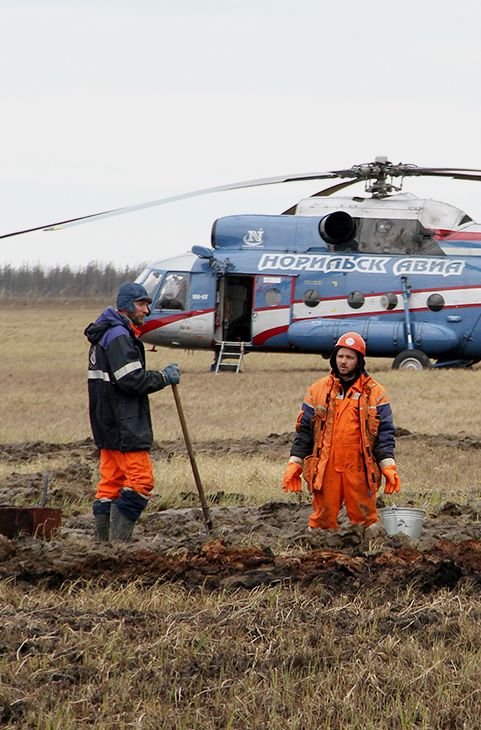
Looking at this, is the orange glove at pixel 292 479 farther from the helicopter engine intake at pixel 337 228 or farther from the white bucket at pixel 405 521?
the helicopter engine intake at pixel 337 228

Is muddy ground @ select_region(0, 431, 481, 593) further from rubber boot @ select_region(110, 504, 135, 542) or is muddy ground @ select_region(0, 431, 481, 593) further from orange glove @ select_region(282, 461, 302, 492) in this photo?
orange glove @ select_region(282, 461, 302, 492)

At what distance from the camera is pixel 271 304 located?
2619 cm

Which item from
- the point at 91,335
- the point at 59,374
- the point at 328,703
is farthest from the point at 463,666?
the point at 59,374

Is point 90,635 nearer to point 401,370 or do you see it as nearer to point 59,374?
point 401,370

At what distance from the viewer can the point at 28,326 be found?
2226 inches

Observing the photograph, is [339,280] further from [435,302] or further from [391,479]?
[391,479]

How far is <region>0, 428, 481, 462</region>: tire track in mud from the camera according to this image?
1609cm

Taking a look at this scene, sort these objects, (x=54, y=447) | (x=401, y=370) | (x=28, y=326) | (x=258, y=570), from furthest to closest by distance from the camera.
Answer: (x=28, y=326)
(x=401, y=370)
(x=54, y=447)
(x=258, y=570)

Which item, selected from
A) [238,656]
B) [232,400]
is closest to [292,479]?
[238,656]

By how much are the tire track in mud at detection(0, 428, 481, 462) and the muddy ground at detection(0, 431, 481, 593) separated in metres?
3.76

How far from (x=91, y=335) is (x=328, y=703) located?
4606mm

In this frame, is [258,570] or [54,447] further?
[54,447]

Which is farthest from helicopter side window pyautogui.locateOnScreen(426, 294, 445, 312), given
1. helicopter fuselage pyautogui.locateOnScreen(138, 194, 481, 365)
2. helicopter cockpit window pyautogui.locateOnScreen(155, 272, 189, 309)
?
helicopter cockpit window pyautogui.locateOnScreen(155, 272, 189, 309)

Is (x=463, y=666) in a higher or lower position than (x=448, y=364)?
higher
